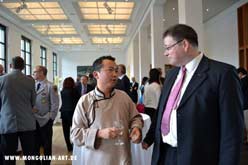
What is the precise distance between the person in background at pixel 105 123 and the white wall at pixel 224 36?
8930mm

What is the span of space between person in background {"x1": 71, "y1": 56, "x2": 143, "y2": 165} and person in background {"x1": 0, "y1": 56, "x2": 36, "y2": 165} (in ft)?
5.93

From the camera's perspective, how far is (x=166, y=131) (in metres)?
1.70

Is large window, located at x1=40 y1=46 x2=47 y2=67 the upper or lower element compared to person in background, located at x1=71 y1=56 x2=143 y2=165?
upper

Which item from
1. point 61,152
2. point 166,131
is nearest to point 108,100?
point 166,131

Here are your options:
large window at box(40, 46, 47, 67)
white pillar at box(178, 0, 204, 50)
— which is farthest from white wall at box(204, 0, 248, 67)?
large window at box(40, 46, 47, 67)

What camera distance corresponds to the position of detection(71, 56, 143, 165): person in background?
5.74ft

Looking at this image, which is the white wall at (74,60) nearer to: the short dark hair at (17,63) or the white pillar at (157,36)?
the white pillar at (157,36)

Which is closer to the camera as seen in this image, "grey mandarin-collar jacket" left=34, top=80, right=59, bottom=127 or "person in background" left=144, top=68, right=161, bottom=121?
"grey mandarin-collar jacket" left=34, top=80, right=59, bottom=127

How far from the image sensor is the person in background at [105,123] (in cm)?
175

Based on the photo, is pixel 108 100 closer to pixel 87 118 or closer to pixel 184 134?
pixel 87 118

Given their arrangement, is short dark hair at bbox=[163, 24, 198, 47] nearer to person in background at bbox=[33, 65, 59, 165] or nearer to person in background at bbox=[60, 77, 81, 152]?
person in background at bbox=[33, 65, 59, 165]


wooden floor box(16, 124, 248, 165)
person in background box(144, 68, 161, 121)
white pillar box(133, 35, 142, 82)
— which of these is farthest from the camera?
white pillar box(133, 35, 142, 82)

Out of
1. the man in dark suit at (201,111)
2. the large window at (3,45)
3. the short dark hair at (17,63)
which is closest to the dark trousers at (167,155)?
the man in dark suit at (201,111)

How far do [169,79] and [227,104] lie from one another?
0.48m
